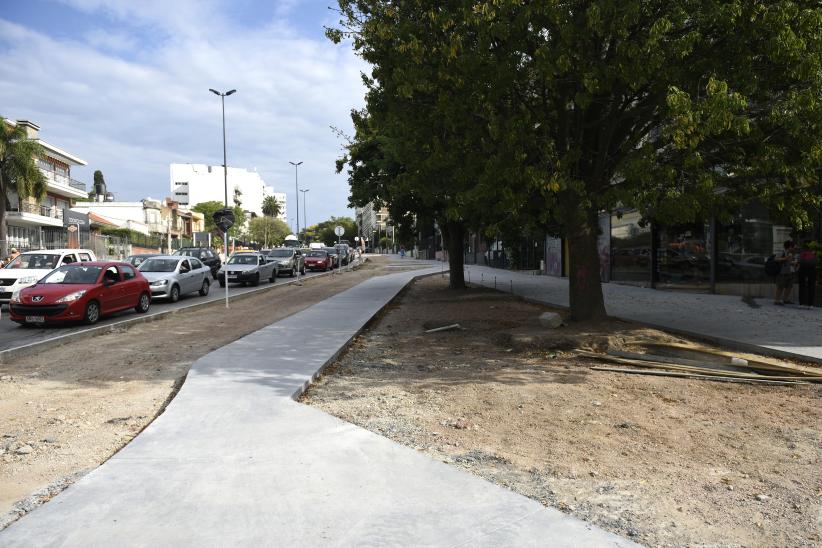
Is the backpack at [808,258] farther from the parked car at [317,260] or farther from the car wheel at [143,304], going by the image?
the parked car at [317,260]

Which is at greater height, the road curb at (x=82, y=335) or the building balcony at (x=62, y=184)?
the building balcony at (x=62, y=184)

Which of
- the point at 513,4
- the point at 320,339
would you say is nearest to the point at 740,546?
the point at 513,4

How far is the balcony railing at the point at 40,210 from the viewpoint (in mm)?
42037

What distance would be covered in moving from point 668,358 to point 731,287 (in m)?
10.1

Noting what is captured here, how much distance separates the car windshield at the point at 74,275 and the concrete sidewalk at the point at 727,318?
1144 centimetres

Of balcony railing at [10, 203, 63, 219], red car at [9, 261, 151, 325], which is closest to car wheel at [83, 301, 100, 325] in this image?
red car at [9, 261, 151, 325]

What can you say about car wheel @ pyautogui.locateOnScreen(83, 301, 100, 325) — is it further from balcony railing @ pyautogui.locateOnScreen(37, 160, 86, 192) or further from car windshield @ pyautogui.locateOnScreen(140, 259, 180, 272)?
balcony railing @ pyautogui.locateOnScreen(37, 160, 86, 192)

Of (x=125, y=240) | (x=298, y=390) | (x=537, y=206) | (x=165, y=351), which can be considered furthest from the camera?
(x=125, y=240)

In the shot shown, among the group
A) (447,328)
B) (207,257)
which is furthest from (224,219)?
(207,257)

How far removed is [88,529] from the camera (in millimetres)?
3266

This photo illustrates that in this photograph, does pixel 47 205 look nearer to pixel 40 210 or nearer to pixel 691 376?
pixel 40 210

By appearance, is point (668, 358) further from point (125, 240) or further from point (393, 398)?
point (125, 240)

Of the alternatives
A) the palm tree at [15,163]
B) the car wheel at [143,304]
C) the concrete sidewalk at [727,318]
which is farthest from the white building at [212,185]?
the concrete sidewalk at [727,318]

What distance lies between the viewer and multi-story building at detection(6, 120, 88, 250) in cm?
4178
